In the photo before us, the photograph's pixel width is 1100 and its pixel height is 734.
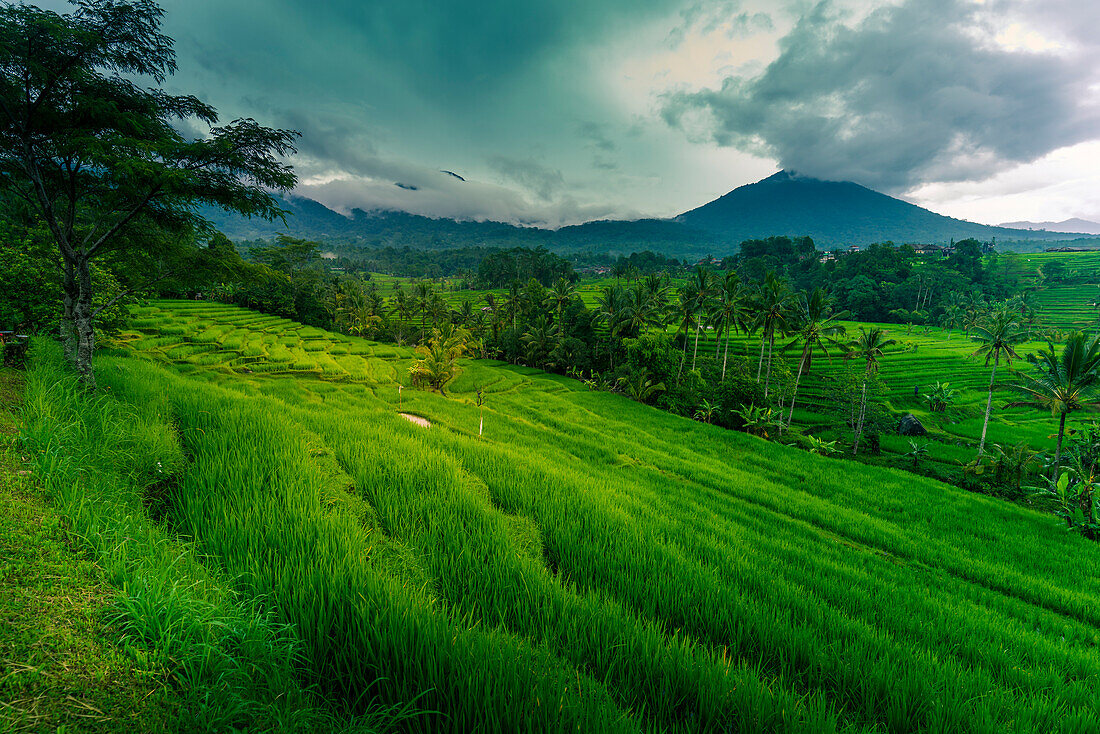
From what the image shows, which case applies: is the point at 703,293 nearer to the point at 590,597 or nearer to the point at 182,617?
the point at 590,597

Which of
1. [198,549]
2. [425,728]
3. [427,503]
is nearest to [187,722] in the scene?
[425,728]

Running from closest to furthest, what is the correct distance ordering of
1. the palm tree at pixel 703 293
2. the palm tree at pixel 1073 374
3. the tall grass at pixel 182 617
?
the tall grass at pixel 182 617, the palm tree at pixel 1073 374, the palm tree at pixel 703 293

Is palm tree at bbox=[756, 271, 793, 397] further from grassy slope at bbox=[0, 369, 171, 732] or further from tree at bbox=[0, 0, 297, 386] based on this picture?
grassy slope at bbox=[0, 369, 171, 732]

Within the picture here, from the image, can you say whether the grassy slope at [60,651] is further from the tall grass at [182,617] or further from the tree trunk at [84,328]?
the tree trunk at [84,328]

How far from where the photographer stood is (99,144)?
6281 millimetres

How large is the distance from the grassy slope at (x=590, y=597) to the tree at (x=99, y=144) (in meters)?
3.35

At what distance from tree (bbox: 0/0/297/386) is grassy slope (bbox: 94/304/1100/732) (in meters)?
3.35

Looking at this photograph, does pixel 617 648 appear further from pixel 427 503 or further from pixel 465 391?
pixel 465 391

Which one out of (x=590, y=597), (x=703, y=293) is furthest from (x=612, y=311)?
(x=590, y=597)

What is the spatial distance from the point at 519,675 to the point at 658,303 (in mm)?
47478

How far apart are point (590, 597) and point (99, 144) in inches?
399

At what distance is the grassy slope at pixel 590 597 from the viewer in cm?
255

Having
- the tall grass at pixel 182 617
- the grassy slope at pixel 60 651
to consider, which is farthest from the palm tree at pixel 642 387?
the grassy slope at pixel 60 651

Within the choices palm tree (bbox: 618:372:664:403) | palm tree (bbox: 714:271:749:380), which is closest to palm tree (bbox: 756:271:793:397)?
palm tree (bbox: 714:271:749:380)
